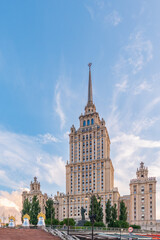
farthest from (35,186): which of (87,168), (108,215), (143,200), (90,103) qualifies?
(108,215)

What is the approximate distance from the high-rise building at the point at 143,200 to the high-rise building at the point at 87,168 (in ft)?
35.8

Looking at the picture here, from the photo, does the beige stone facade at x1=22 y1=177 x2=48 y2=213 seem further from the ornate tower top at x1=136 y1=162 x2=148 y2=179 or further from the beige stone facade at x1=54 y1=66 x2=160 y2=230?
the ornate tower top at x1=136 y1=162 x2=148 y2=179

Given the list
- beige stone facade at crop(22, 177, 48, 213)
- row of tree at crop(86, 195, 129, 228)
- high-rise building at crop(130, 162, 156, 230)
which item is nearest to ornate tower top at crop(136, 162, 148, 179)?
high-rise building at crop(130, 162, 156, 230)

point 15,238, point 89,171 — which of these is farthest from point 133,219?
point 15,238

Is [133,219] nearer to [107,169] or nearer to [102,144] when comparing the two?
[107,169]

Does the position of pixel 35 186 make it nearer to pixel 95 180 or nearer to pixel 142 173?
pixel 95 180

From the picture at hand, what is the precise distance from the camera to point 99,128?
160 metres

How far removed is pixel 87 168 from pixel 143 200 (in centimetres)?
3787

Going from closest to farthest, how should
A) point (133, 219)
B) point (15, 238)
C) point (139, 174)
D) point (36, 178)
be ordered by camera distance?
point (15, 238) → point (133, 219) → point (139, 174) → point (36, 178)

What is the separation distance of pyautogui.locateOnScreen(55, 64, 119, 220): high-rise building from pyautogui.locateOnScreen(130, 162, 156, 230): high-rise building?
10904 millimetres

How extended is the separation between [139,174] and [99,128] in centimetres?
3807

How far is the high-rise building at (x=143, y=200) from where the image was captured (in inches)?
5202

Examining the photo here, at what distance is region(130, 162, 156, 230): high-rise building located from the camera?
13212 centimetres

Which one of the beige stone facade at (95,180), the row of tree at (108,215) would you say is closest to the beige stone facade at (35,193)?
the beige stone facade at (95,180)
